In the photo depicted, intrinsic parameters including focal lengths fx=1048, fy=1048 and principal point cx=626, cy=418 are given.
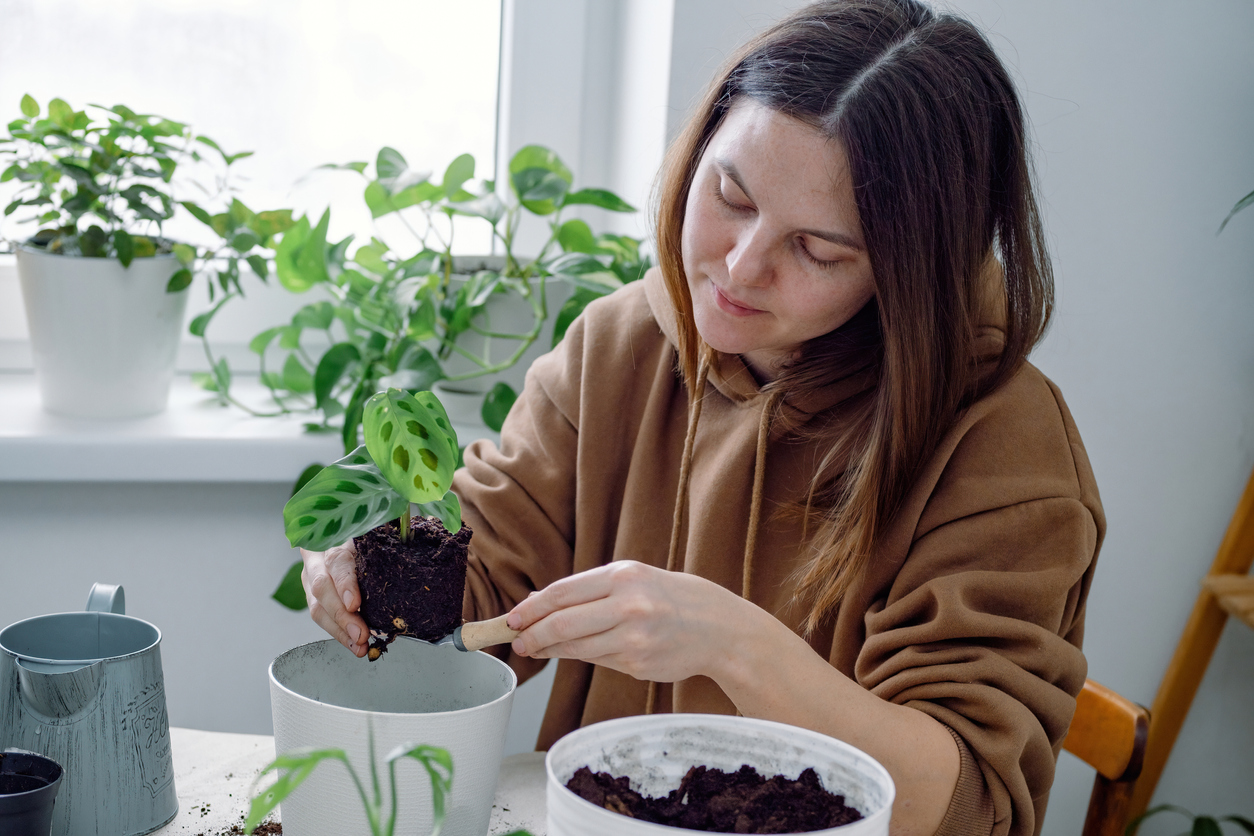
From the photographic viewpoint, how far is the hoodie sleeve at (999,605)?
751 millimetres

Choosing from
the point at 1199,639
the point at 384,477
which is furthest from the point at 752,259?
the point at 1199,639

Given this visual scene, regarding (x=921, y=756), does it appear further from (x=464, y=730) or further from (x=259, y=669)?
(x=259, y=669)

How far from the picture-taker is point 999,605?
0.81 m

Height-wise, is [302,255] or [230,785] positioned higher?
[302,255]

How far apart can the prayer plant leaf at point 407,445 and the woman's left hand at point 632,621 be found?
0.33 ft

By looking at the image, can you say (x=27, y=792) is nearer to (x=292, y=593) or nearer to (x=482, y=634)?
(x=482, y=634)

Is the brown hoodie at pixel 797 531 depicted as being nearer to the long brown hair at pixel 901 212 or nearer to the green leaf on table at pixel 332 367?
the long brown hair at pixel 901 212

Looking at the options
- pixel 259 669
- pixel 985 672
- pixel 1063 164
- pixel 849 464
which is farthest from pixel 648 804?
pixel 1063 164

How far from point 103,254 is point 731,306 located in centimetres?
83

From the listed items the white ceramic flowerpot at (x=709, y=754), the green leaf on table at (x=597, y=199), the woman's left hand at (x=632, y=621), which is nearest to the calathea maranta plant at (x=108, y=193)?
the green leaf on table at (x=597, y=199)

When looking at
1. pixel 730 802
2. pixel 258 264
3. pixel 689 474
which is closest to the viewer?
pixel 730 802

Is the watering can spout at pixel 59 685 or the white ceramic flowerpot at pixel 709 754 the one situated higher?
the white ceramic flowerpot at pixel 709 754

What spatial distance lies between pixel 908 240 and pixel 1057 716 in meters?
0.37

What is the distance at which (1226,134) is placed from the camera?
140cm
